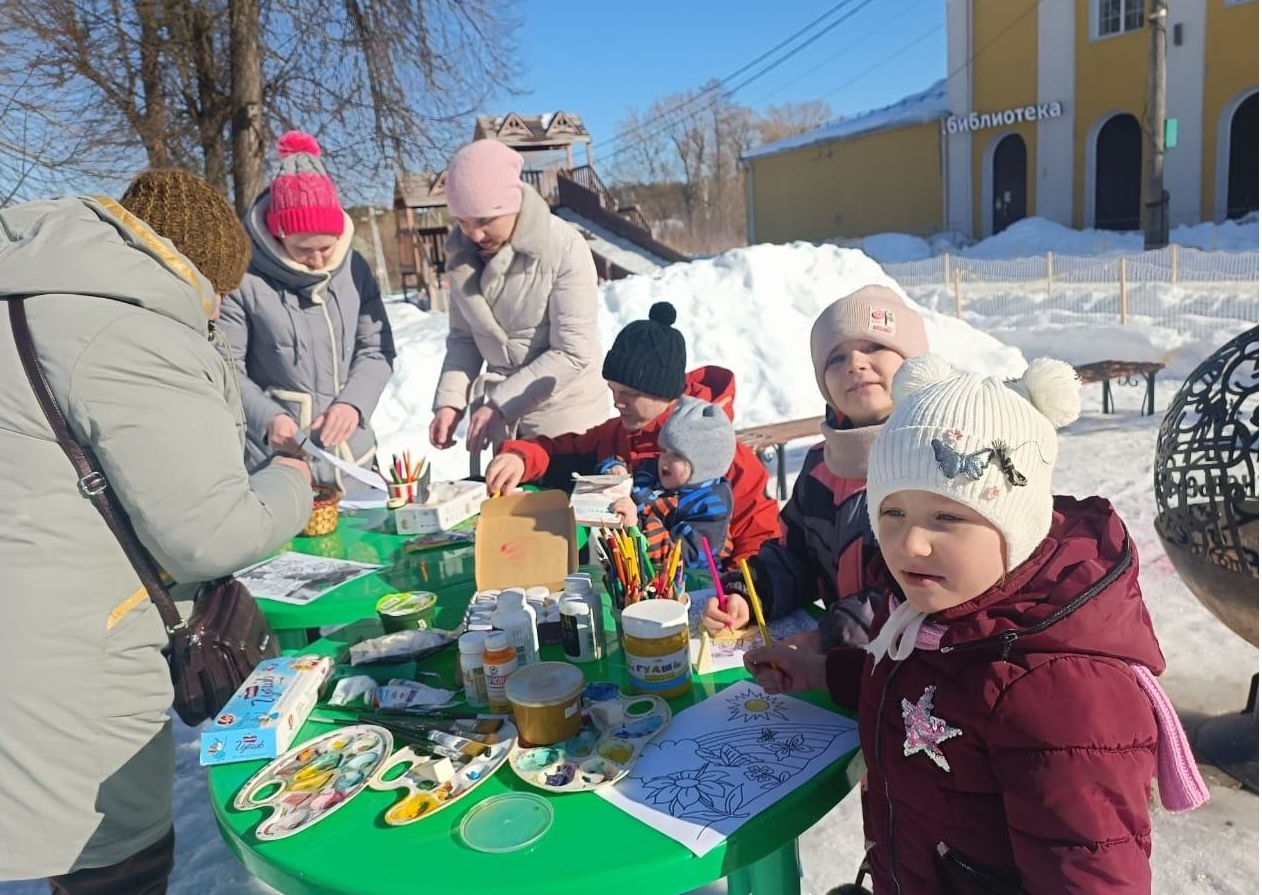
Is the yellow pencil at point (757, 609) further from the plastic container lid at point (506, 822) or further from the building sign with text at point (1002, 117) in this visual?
the building sign with text at point (1002, 117)

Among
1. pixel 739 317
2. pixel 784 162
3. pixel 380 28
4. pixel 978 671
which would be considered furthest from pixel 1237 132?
pixel 978 671

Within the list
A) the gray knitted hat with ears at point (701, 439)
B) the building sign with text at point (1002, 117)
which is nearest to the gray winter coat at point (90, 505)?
the gray knitted hat with ears at point (701, 439)

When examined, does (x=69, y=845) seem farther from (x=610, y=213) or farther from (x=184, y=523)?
(x=610, y=213)

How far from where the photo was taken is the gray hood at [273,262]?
10.9ft

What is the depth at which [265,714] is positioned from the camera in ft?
5.21

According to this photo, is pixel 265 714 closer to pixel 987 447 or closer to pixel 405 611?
pixel 405 611

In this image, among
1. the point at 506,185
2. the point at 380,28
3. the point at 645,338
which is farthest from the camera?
the point at 380,28

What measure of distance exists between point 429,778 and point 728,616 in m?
0.74

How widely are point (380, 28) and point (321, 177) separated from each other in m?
6.83

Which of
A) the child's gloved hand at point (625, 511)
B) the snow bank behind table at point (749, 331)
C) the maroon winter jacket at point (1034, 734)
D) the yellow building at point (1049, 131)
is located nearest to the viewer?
the maroon winter jacket at point (1034, 734)

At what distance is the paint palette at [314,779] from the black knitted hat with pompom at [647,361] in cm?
148

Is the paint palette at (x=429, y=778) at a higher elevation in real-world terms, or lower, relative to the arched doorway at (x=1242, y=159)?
lower

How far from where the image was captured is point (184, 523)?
1.66 m

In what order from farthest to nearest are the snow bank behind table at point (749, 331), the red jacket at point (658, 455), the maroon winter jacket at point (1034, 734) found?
the snow bank behind table at point (749, 331) < the red jacket at point (658, 455) < the maroon winter jacket at point (1034, 734)
